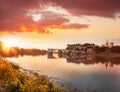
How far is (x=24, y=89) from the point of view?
38.2 feet

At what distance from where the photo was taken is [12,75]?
14.3 m

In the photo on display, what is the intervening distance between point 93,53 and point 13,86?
129283mm

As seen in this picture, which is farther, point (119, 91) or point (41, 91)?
point (119, 91)

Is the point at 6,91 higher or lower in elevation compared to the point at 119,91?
higher

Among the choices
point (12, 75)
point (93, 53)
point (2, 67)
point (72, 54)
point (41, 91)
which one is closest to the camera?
point (41, 91)

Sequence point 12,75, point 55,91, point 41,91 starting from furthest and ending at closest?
point 12,75 → point 55,91 → point 41,91

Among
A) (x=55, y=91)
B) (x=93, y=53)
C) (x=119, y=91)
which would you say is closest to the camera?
(x=55, y=91)

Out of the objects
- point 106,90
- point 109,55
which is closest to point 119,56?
point 109,55

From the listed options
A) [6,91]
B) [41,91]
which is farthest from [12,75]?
[41,91]

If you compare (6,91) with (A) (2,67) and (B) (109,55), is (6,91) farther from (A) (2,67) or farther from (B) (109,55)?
(B) (109,55)

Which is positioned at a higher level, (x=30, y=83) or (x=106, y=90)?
(x=30, y=83)

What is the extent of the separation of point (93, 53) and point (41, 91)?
425 ft

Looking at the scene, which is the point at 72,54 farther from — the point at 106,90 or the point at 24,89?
the point at 24,89

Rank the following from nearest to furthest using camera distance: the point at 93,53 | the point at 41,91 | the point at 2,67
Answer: the point at 41,91, the point at 2,67, the point at 93,53
